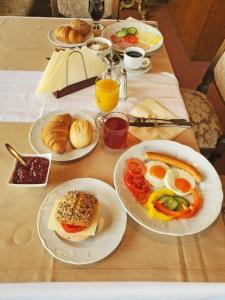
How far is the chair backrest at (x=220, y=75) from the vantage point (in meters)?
1.35

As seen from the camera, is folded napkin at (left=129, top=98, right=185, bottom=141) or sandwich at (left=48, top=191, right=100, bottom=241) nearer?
sandwich at (left=48, top=191, right=100, bottom=241)

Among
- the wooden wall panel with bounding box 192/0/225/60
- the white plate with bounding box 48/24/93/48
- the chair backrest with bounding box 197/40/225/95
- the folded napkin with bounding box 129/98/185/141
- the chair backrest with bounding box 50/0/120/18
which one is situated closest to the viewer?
the folded napkin with bounding box 129/98/185/141

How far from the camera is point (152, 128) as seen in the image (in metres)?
0.92

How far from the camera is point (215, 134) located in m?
1.33

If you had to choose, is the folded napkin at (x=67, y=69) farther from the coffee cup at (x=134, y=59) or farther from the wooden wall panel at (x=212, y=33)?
the wooden wall panel at (x=212, y=33)

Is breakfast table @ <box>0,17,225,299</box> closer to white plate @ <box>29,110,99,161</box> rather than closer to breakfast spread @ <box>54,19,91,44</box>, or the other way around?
white plate @ <box>29,110,99,161</box>

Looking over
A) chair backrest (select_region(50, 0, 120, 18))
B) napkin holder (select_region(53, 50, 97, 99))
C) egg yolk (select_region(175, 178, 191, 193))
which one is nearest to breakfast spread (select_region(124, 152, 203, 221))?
egg yolk (select_region(175, 178, 191, 193))

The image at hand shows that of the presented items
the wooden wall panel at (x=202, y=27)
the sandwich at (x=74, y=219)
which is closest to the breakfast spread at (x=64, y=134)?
the sandwich at (x=74, y=219)

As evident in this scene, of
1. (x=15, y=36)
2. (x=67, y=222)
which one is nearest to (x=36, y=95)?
(x=15, y=36)

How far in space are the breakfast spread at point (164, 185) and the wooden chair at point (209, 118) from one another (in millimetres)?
574

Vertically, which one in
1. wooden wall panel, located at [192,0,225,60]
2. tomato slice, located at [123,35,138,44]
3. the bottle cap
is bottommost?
wooden wall panel, located at [192,0,225,60]

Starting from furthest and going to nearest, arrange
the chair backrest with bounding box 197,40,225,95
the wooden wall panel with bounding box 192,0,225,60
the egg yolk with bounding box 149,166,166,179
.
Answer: the wooden wall panel with bounding box 192,0,225,60 < the chair backrest with bounding box 197,40,225,95 < the egg yolk with bounding box 149,166,166,179

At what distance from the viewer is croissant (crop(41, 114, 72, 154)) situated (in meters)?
0.80
